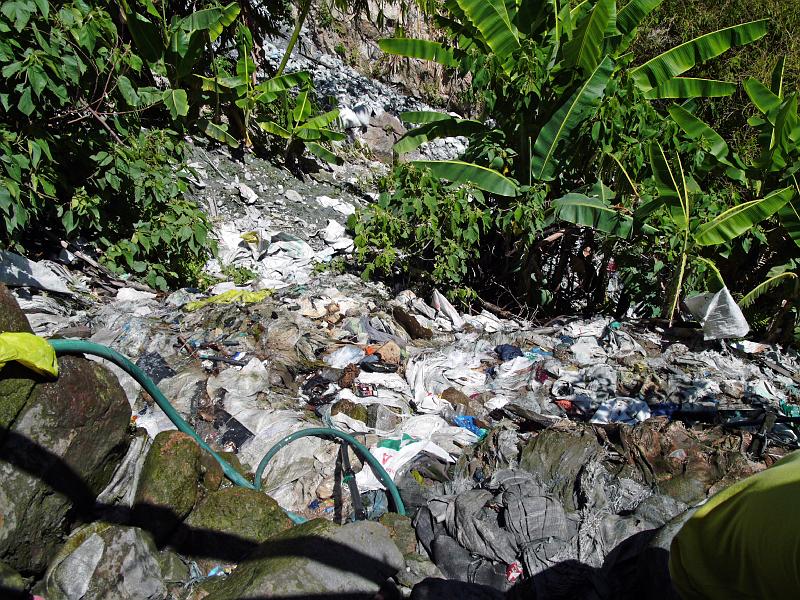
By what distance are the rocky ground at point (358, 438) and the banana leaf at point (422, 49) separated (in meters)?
2.54

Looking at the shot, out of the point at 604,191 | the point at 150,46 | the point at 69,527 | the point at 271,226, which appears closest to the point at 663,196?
the point at 604,191

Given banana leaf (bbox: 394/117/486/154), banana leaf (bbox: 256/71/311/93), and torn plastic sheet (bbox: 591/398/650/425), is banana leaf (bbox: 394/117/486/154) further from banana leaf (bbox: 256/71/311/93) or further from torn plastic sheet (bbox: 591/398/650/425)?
torn plastic sheet (bbox: 591/398/650/425)

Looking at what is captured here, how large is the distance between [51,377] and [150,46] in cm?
516

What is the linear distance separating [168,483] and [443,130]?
4.93 m

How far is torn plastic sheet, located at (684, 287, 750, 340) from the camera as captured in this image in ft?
14.6

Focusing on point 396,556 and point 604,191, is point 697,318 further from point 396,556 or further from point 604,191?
point 396,556

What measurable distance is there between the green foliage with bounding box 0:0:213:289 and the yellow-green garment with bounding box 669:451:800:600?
4339 mm

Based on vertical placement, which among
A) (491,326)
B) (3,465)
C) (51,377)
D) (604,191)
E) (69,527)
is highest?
(604,191)

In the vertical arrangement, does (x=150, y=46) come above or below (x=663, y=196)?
above

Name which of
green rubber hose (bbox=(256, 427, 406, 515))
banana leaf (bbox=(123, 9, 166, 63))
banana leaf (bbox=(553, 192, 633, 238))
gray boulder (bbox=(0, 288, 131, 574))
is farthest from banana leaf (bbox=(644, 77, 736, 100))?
gray boulder (bbox=(0, 288, 131, 574))

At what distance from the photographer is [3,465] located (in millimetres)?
1995

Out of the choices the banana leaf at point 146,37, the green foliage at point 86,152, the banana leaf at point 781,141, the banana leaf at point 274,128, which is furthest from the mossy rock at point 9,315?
the banana leaf at point 274,128

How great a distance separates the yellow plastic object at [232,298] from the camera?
475 cm

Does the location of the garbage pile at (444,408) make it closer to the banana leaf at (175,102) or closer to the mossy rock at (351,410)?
the mossy rock at (351,410)
